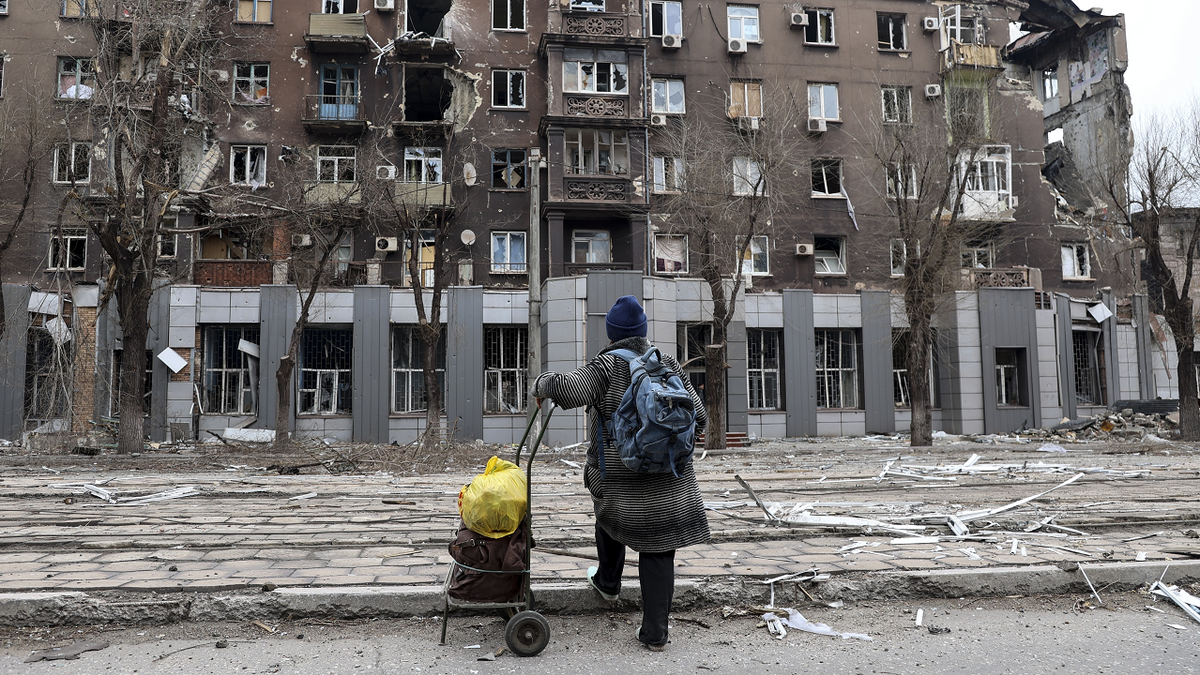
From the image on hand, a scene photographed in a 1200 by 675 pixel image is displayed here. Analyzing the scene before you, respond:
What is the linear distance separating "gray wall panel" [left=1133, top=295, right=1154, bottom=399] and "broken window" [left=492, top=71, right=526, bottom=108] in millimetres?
25072

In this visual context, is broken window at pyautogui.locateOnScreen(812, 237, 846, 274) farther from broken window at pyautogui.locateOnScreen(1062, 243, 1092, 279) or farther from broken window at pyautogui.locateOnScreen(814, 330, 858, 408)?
broken window at pyautogui.locateOnScreen(1062, 243, 1092, 279)

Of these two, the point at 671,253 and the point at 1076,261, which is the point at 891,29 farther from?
the point at 671,253

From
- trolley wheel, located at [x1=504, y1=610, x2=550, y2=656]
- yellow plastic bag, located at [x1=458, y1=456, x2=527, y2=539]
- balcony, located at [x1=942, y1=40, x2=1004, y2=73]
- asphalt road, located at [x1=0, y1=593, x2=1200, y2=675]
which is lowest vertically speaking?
asphalt road, located at [x1=0, y1=593, x2=1200, y2=675]

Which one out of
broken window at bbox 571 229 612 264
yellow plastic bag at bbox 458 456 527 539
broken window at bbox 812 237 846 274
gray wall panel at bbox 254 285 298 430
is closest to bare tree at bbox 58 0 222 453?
gray wall panel at bbox 254 285 298 430

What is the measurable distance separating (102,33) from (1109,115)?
117 feet

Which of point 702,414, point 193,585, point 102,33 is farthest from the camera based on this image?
point 102,33

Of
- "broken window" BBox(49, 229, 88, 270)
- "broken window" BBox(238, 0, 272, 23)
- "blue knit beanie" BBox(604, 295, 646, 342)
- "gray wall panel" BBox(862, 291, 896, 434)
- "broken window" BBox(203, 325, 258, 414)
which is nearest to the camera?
"blue knit beanie" BBox(604, 295, 646, 342)

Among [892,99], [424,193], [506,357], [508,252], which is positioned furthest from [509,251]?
[892,99]

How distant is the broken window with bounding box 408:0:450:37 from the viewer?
2780cm

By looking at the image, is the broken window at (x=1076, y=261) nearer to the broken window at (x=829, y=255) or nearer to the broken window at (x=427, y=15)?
the broken window at (x=829, y=255)

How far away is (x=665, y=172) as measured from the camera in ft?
86.2

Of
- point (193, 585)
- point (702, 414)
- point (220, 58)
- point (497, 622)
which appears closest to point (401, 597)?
point (497, 622)

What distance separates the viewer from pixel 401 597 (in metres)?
4.52

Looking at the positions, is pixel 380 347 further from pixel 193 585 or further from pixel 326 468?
pixel 193 585
